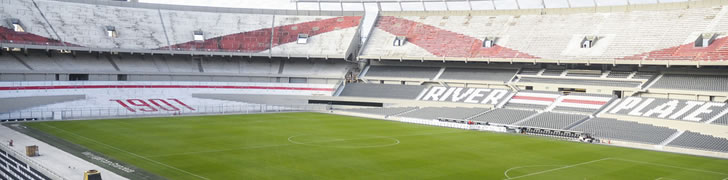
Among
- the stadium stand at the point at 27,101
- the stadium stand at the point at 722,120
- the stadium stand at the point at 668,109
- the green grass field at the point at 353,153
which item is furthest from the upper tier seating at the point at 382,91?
the stadium stand at the point at 722,120

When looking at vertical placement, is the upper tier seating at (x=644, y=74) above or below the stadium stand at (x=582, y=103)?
above

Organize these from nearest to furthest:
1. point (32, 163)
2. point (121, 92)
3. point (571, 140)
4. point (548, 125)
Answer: point (32, 163) → point (571, 140) → point (548, 125) → point (121, 92)

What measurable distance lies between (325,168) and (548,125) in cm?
2122

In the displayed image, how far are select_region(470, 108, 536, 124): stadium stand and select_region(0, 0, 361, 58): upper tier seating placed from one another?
57.9 ft

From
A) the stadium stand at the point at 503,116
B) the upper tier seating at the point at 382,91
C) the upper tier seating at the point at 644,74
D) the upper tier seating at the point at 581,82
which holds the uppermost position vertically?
the upper tier seating at the point at 644,74

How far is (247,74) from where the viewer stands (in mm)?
54031

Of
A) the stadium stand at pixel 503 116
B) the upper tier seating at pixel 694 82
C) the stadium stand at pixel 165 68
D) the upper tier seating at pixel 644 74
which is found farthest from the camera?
the stadium stand at pixel 165 68

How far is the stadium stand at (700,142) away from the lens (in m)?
29.5

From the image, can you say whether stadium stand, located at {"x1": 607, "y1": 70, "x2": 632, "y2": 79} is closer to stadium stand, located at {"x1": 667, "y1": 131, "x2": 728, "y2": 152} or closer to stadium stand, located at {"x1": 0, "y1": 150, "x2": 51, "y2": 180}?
stadium stand, located at {"x1": 667, "y1": 131, "x2": 728, "y2": 152}

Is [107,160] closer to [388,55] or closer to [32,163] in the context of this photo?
[32,163]

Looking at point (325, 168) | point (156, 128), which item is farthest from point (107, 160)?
point (156, 128)

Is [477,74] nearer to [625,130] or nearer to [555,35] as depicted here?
[555,35]

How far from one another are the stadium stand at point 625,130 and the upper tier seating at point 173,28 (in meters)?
26.0

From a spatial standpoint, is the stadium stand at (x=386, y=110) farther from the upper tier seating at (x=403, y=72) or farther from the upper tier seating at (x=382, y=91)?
the upper tier seating at (x=403, y=72)
